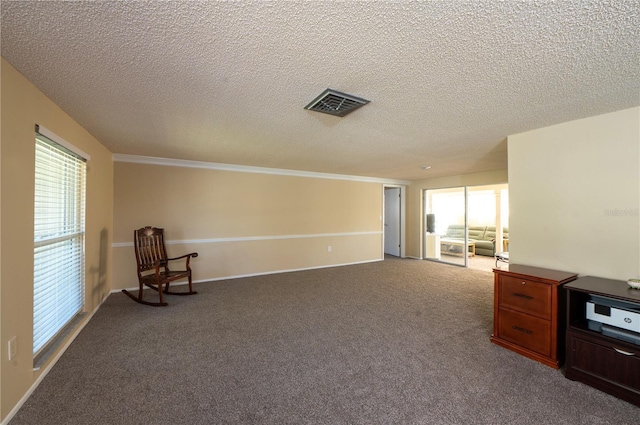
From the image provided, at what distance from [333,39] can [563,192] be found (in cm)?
264

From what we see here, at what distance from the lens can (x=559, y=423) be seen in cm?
155

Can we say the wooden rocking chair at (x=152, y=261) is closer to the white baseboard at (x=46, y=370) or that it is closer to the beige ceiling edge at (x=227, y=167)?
the white baseboard at (x=46, y=370)

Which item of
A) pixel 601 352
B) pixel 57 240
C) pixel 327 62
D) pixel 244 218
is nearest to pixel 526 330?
pixel 601 352

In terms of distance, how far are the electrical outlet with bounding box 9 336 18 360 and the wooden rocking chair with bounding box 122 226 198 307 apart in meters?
1.72

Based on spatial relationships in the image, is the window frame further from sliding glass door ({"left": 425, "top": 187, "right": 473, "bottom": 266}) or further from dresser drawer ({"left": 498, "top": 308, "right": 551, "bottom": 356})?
sliding glass door ({"left": 425, "top": 187, "right": 473, "bottom": 266})

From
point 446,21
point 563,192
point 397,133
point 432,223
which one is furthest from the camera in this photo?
point 432,223

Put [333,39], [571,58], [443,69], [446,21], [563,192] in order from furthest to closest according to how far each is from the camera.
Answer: [563,192] → [443,69] → [571,58] → [333,39] → [446,21]

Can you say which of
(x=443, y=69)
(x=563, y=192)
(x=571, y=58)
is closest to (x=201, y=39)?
(x=443, y=69)

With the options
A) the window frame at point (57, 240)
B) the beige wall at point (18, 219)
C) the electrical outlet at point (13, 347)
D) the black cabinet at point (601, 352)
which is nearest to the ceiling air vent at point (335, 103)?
the beige wall at point (18, 219)

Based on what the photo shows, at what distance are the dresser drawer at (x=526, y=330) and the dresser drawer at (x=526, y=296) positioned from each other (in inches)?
2.5

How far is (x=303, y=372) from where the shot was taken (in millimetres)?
2043

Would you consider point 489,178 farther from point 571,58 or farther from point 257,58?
point 257,58

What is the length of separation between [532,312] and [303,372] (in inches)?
81.7

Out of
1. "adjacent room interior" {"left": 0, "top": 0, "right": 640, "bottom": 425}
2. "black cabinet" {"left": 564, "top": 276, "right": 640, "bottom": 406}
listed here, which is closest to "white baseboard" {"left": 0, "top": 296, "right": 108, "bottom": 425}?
"adjacent room interior" {"left": 0, "top": 0, "right": 640, "bottom": 425}
